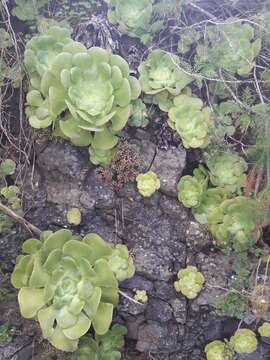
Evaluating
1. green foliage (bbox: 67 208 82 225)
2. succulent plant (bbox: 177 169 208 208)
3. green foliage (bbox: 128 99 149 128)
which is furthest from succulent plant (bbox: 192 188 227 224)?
green foliage (bbox: 67 208 82 225)

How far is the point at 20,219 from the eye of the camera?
2576 mm

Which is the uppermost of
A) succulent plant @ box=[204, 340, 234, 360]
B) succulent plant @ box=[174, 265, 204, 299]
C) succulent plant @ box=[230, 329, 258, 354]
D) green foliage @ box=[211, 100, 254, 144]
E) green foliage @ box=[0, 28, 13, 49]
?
green foliage @ box=[0, 28, 13, 49]

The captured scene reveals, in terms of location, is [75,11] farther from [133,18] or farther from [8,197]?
[8,197]

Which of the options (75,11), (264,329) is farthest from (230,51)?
(264,329)

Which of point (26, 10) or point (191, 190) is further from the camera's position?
point (26, 10)

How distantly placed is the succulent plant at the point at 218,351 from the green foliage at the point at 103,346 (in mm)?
451

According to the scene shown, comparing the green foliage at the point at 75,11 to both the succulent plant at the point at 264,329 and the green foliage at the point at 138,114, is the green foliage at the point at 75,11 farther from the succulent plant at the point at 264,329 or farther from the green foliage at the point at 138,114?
the succulent plant at the point at 264,329

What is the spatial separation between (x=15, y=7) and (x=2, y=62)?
41 cm

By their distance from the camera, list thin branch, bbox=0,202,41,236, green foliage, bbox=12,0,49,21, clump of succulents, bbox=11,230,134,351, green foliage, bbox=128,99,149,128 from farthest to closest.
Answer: green foliage, bbox=12,0,49,21 < green foliage, bbox=128,99,149,128 < thin branch, bbox=0,202,41,236 < clump of succulents, bbox=11,230,134,351

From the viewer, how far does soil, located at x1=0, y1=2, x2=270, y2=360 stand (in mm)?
2572

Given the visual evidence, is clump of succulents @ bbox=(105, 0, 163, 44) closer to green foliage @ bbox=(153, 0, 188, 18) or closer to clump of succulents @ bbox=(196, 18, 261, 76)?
green foliage @ bbox=(153, 0, 188, 18)

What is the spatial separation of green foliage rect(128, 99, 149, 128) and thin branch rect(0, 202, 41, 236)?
776mm

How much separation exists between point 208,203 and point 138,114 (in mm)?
620

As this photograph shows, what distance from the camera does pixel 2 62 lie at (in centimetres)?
269
